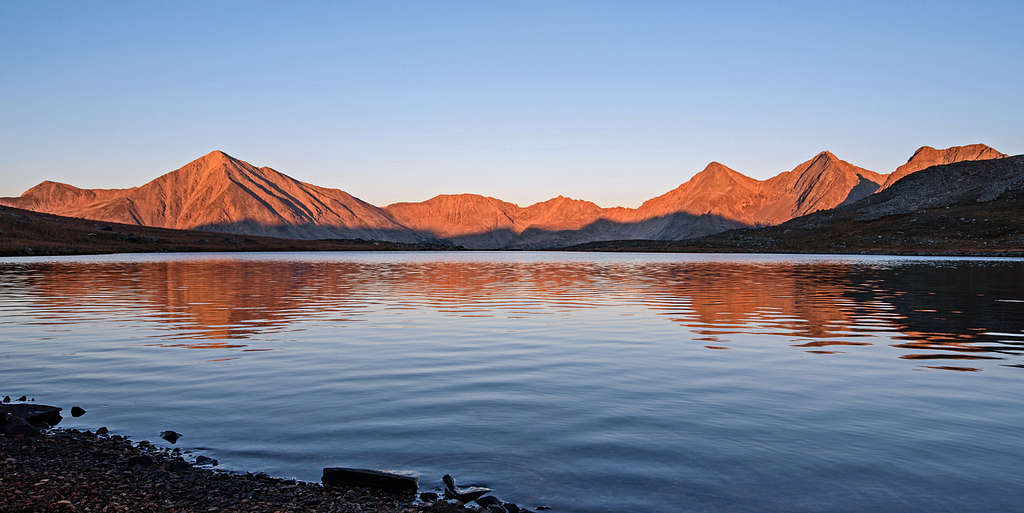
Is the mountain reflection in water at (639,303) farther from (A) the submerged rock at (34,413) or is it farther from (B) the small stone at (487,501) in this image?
(B) the small stone at (487,501)

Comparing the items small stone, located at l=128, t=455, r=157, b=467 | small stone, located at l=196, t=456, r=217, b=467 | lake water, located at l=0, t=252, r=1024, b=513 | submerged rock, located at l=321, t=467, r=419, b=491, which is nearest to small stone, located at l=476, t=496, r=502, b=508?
lake water, located at l=0, t=252, r=1024, b=513

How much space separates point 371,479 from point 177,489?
131 inches

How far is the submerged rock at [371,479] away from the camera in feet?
39.5

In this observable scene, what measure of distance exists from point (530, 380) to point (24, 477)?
1350 cm

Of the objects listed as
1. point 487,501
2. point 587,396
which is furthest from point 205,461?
point 587,396

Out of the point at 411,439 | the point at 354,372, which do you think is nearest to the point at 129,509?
the point at 411,439

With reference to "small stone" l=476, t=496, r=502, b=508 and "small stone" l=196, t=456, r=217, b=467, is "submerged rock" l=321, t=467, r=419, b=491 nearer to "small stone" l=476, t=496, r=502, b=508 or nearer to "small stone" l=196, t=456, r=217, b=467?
"small stone" l=476, t=496, r=502, b=508

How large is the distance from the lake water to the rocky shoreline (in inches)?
28.7

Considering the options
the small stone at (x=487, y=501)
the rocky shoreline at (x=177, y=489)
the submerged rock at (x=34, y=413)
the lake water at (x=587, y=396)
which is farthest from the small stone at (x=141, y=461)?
the small stone at (x=487, y=501)

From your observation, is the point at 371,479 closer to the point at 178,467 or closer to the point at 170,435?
the point at 178,467

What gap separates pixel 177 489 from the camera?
11.9 m

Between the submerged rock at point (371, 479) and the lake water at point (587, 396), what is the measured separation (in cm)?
60

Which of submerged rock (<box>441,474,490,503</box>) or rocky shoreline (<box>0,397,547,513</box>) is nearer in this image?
rocky shoreline (<box>0,397,547,513</box>)

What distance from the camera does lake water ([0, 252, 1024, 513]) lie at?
12.8 m
